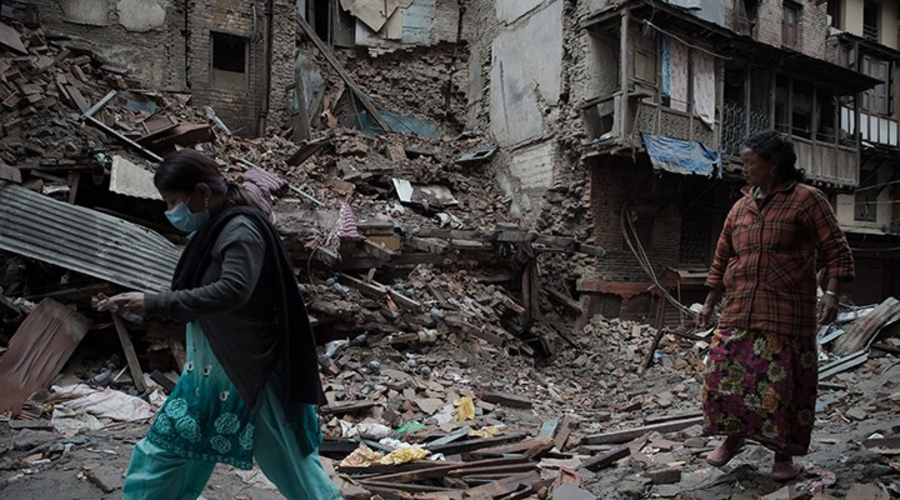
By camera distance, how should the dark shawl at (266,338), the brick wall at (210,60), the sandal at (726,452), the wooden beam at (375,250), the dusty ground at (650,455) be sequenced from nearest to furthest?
the dark shawl at (266,338) → the dusty ground at (650,455) → the sandal at (726,452) → the wooden beam at (375,250) → the brick wall at (210,60)

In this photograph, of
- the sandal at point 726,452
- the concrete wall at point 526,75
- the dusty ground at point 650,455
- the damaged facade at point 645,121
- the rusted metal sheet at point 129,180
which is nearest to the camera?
the dusty ground at point 650,455

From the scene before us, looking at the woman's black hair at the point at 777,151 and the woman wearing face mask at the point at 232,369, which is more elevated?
the woman's black hair at the point at 777,151

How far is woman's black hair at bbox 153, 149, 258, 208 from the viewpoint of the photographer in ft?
6.55

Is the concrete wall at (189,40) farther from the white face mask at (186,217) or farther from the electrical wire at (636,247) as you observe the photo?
the white face mask at (186,217)

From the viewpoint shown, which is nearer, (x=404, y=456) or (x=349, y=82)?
(x=404, y=456)

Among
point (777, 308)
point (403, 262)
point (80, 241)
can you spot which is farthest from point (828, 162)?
point (80, 241)

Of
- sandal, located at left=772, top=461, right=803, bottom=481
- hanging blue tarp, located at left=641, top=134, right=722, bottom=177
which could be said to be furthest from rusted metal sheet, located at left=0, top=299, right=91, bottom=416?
hanging blue tarp, located at left=641, top=134, right=722, bottom=177

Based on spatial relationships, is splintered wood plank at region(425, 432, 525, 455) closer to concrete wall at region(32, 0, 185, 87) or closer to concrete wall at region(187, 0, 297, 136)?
concrete wall at region(187, 0, 297, 136)

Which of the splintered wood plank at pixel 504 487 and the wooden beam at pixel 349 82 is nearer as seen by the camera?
the splintered wood plank at pixel 504 487

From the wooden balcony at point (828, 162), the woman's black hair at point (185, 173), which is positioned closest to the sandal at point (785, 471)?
the woman's black hair at point (185, 173)

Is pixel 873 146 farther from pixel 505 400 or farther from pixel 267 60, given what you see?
pixel 267 60

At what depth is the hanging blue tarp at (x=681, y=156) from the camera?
1155cm

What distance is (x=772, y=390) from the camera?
2846 millimetres

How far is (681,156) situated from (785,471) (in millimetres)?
10130
